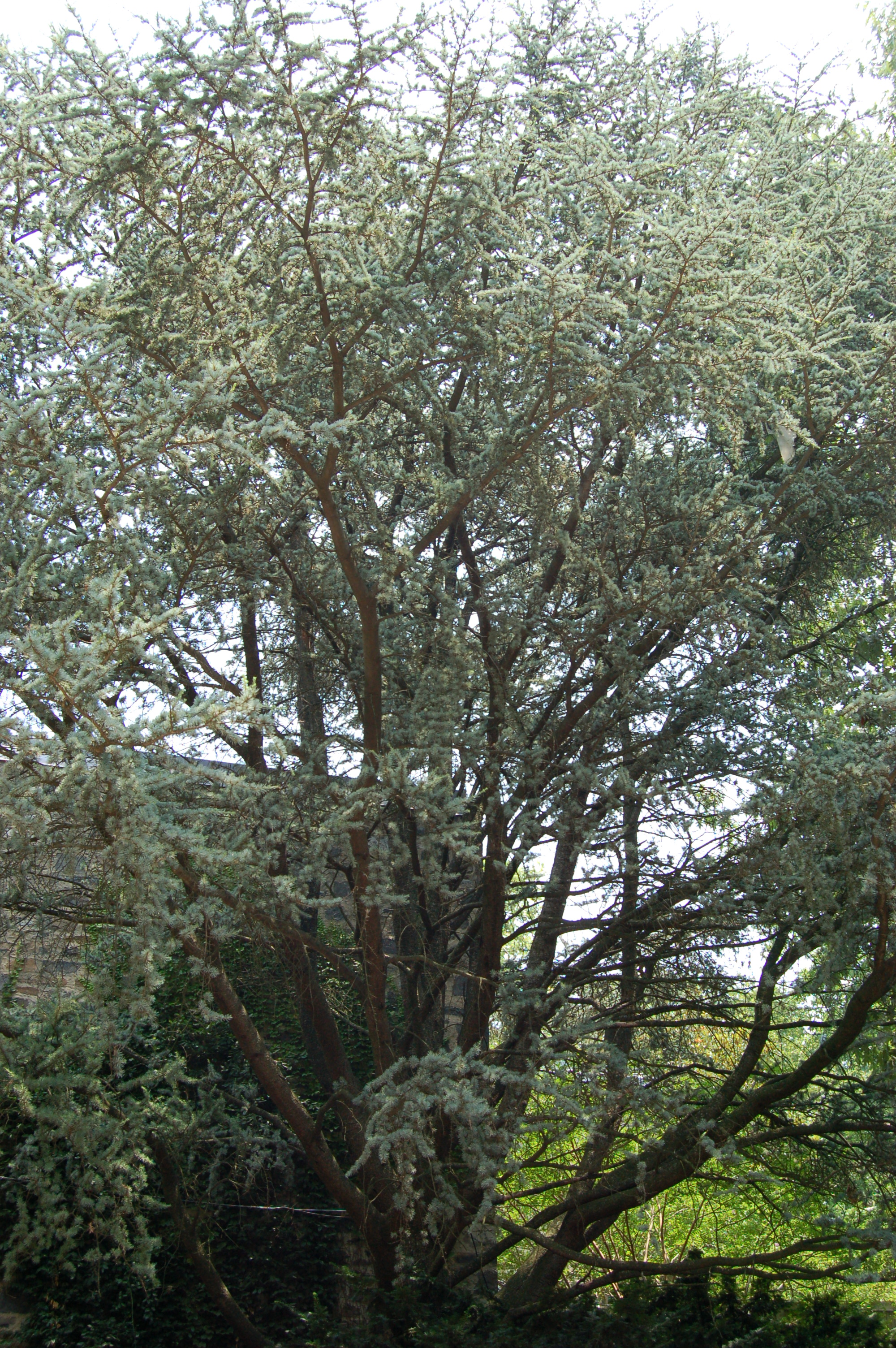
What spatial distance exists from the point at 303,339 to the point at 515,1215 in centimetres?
823

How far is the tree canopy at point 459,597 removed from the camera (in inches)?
184

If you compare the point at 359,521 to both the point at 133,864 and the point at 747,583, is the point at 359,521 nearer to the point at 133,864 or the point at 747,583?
the point at 747,583

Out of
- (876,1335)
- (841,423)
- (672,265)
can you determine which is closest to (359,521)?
(672,265)

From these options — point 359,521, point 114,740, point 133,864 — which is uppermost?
point 359,521

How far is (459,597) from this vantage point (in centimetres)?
655

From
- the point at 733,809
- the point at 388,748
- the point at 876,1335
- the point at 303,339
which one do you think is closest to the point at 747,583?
the point at 733,809

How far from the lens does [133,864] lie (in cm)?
364

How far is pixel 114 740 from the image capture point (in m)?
3.60

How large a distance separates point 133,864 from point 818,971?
3.61m

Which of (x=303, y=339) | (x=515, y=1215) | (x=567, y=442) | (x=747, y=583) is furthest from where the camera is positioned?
(x=515, y=1215)

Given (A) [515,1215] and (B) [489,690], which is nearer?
(B) [489,690]

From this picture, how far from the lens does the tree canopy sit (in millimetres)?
4676

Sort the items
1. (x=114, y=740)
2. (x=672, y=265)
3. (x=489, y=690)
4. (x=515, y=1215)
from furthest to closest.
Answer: (x=515, y=1215) → (x=489, y=690) → (x=672, y=265) → (x=114, y=740)

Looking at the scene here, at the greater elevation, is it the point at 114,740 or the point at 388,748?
the point at 388,748
